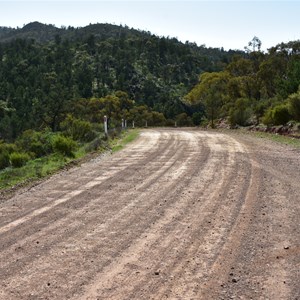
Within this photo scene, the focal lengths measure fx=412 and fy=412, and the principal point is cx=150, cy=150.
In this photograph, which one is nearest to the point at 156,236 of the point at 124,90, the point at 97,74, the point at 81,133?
the point at 81,133

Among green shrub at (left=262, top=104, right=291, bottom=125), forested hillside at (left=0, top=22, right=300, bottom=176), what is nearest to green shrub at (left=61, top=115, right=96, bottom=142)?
forested hillside at (left=0, top=22, right=300, bottom=176)

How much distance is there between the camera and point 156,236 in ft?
19.5

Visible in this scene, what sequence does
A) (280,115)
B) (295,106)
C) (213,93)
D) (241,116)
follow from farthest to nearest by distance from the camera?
1. (213,93)
2. (241,116)
3. (280,115)
4. (295,106)

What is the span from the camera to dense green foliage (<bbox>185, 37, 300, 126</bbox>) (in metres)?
26.7

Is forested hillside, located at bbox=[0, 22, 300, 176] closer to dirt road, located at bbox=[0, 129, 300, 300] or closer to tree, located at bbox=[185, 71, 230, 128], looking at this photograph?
tree, located at bbox=[185, 71, 230, 128]

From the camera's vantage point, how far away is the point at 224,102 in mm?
48375

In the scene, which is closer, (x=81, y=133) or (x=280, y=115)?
(x=81, y=133)

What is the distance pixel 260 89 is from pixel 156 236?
42180mm

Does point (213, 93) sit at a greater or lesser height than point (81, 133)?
greater

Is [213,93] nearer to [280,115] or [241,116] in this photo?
[241,116]

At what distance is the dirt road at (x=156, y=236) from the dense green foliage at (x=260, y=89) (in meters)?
16.5

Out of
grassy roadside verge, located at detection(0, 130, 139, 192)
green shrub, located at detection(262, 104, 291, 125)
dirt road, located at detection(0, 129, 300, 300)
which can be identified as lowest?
grassy roadside verge, located at detection(0, 130, 139, 192)

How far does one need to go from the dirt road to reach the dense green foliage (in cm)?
1647

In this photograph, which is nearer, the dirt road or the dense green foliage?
the dirt road
